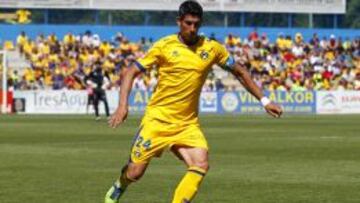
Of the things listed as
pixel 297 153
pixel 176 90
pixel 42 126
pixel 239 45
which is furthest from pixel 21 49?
pixel 176 90

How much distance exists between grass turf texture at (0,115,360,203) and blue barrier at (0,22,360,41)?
24521 millimetres

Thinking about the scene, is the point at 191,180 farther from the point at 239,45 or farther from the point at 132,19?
the point at 132,19

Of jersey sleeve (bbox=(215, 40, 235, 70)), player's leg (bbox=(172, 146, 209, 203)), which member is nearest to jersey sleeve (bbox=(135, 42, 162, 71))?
jersey sleeve (bbox=(215, 40, 235, 70))

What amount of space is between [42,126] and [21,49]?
20.2m

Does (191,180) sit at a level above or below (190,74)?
below

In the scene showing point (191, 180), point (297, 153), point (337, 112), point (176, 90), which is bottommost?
point (337, 112)

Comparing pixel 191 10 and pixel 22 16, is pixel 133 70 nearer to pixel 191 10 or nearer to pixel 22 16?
pixel 191 10

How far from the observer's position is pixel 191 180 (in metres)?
10.1

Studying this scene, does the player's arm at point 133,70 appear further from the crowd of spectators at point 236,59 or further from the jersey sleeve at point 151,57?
the crowd of spectators at point 236,59

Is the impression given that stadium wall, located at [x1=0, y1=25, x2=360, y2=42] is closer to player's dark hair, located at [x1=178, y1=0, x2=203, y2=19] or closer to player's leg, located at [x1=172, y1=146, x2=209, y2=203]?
player's leg, located at [x1=172, y1=146, x2=209, y2=203]

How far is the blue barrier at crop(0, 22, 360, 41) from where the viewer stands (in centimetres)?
5541

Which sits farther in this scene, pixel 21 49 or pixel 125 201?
pixel 21 49

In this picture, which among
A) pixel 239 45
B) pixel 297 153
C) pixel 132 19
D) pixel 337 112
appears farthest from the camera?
pixel 132 19

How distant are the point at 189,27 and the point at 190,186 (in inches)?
59.0
